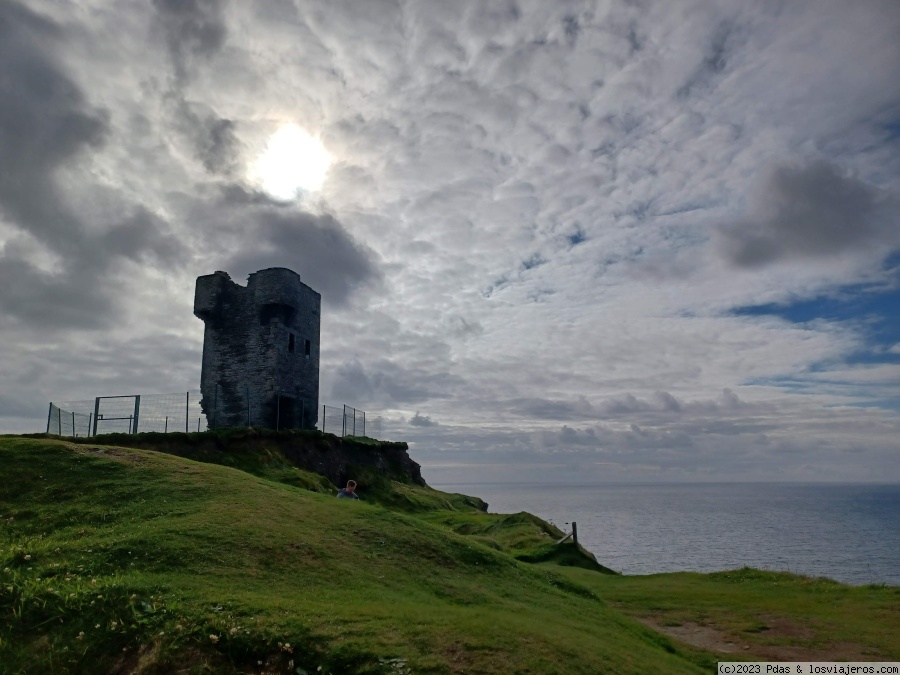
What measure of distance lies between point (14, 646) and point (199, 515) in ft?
18.1

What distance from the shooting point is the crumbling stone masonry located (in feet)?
132

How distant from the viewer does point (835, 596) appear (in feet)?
75.4

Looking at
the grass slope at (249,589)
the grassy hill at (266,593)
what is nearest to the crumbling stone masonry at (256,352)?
the grassy hill at (266,593)

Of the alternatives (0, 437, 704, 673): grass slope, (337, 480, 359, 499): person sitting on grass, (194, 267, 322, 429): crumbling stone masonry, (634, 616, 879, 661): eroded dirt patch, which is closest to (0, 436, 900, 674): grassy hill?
(0, 437, 704, 673): grass slope

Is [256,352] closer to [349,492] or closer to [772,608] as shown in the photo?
[349,492]

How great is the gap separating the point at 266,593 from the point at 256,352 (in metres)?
30.1

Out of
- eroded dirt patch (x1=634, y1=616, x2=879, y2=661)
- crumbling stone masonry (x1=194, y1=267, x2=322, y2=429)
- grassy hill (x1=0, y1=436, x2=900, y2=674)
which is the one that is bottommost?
eroded dirt patch (x1=634, y1=616, x2=879, y2=661)

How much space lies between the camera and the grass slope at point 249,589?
10250 mm

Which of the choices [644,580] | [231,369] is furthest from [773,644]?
[231,369]

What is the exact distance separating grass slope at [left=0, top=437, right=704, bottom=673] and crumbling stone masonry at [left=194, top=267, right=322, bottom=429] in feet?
64.7

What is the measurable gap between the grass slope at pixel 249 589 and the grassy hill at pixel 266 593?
1.7 inches

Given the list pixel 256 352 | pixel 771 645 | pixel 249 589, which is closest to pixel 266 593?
pixel 249 589

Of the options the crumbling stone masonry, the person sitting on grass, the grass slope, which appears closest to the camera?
the grass slope

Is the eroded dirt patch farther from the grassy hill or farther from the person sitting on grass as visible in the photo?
the person sitting on grass
